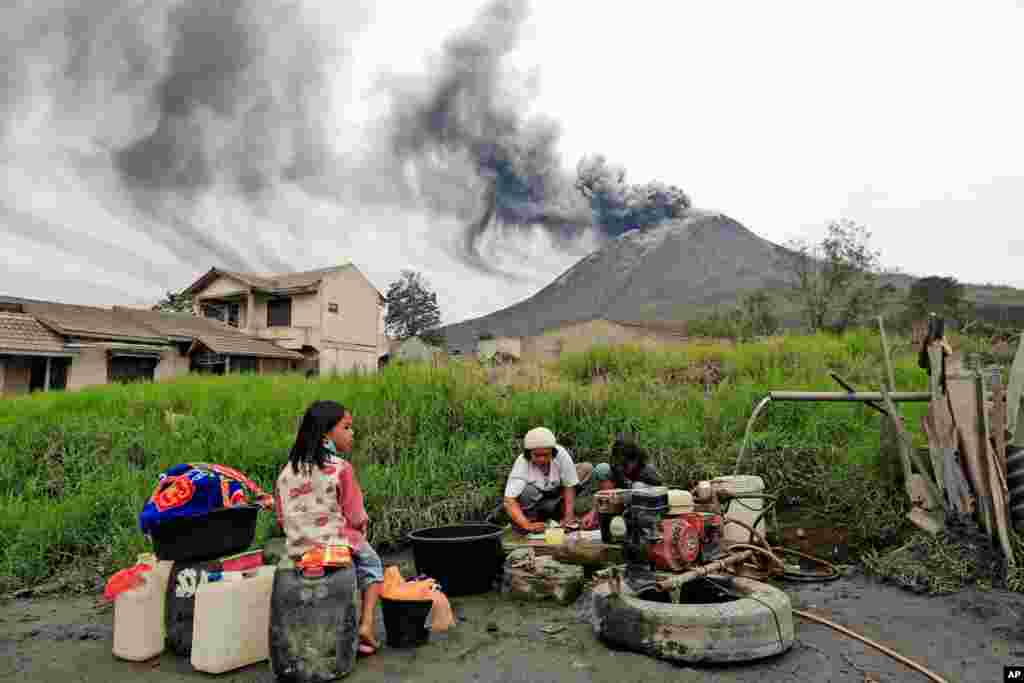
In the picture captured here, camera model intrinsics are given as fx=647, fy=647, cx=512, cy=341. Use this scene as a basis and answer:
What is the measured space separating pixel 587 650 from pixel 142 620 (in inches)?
94.9

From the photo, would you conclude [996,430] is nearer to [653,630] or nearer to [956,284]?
[653,630]

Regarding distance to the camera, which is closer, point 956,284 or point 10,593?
point 10,593

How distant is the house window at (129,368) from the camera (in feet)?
68.5

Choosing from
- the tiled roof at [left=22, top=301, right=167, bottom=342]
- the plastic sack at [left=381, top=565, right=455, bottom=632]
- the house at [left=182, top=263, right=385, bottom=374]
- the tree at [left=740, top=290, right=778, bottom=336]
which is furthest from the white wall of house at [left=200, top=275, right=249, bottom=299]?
the plastic sack at [left=381, top=565, right=455, bottom=632]

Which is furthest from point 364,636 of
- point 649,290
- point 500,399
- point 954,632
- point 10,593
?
point 649,290

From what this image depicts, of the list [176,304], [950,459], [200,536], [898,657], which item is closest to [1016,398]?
[950,459]

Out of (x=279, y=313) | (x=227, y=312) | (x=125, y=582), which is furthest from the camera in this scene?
(x=227, y=312)

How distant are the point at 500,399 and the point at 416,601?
4828 millimetres

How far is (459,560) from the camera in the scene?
14.7ft

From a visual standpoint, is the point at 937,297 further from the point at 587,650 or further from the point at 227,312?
the point at 587,650

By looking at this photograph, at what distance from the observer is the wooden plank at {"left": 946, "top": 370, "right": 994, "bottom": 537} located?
443 cm

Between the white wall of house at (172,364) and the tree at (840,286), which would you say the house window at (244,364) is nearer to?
the white wall of house at (172,364)

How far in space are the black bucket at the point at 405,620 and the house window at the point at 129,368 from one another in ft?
66.8

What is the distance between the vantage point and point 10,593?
5.17m
